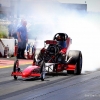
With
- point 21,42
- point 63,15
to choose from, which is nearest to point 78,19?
point 63,15

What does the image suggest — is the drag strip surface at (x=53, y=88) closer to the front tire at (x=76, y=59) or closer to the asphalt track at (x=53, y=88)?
the asphalt track at (x=53, y=88)

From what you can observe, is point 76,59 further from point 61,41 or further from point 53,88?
point 53,88

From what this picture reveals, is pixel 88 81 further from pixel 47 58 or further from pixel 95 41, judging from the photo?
pixel 95 41

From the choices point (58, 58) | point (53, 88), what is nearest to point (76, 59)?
point (58, 58)

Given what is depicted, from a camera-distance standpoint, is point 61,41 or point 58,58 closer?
point 58,58

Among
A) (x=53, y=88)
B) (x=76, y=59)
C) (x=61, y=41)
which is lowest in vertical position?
(x=53, y=88)

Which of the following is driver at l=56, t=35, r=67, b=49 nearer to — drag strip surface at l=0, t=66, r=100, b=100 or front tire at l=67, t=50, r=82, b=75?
front tire at l=67, t=50, r=82, b=75

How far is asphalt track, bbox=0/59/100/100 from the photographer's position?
14.9 m

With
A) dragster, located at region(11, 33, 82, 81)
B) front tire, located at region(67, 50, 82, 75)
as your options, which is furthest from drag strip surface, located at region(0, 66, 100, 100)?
front tire, located at region(67, 50, 82, 75)

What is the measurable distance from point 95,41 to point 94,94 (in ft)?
41.7

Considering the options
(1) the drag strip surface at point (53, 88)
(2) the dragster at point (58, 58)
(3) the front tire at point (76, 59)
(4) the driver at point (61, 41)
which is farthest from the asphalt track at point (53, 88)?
(4) the driver at point (61, 41)

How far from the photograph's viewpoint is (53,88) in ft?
55.4

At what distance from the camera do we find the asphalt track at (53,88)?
49.0 ft

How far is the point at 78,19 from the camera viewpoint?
27734 mm
